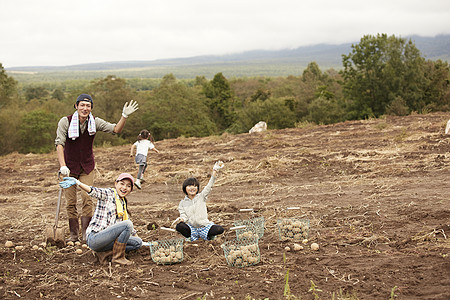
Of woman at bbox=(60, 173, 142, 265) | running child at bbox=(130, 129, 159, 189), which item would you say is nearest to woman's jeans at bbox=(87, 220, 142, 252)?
woman at bbox=(60, 173, 142, 265)

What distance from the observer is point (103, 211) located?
5.23 m

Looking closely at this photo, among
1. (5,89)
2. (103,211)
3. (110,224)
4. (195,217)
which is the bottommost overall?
(195,217)

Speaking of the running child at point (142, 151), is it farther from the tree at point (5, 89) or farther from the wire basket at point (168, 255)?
the tree at point (5, 89)

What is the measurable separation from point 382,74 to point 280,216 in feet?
95.3

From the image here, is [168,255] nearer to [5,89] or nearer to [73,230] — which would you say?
[73,230]

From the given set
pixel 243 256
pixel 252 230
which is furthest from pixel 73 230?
pixel 243 256

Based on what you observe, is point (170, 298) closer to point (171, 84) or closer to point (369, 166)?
point (369, 166)

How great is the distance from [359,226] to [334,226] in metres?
0.34

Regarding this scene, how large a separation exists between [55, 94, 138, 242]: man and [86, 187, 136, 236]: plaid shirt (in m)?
0.73

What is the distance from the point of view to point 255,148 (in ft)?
48.9

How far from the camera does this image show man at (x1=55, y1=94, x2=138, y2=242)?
5742 mm

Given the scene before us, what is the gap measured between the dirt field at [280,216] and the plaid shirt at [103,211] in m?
0.46

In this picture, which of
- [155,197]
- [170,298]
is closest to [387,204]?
[170,298]

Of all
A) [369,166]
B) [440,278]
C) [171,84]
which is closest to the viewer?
[440,278]
